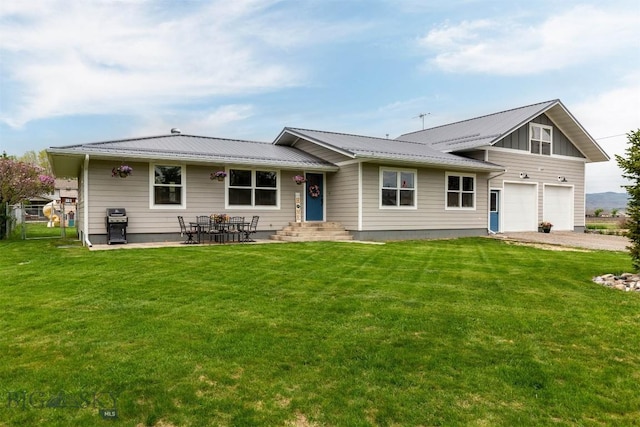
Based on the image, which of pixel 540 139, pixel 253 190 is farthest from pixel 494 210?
pixel 253 190

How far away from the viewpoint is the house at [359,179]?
1179 centimetres

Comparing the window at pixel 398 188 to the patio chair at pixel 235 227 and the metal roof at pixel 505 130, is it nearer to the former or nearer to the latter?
the metal roof at pixel 505 130

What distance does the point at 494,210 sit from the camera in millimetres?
16703

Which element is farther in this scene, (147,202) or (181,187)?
(181,187)

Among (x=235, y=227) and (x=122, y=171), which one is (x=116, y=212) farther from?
(x=235, y=227)

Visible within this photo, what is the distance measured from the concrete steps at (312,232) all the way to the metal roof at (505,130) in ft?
20.7

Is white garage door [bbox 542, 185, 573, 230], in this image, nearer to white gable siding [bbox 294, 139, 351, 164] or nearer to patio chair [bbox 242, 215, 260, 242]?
white gable siding [bbox 294, 139, 351, 164]

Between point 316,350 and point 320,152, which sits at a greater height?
point 320,152

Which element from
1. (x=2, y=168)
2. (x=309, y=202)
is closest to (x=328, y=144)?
(x=309, y=202)

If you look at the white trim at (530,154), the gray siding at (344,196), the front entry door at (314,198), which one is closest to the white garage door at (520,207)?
the white trim at (530,154)

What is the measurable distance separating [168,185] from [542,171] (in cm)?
1485

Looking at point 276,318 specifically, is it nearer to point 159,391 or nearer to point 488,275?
point 159,391

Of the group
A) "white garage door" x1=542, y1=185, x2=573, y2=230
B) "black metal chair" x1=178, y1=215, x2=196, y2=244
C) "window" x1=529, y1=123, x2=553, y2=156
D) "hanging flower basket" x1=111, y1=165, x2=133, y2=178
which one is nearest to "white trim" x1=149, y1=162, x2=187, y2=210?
"black metal chair" x1=178, y1=215, x2=196, y2=244

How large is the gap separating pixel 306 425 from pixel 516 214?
17.0 meters
